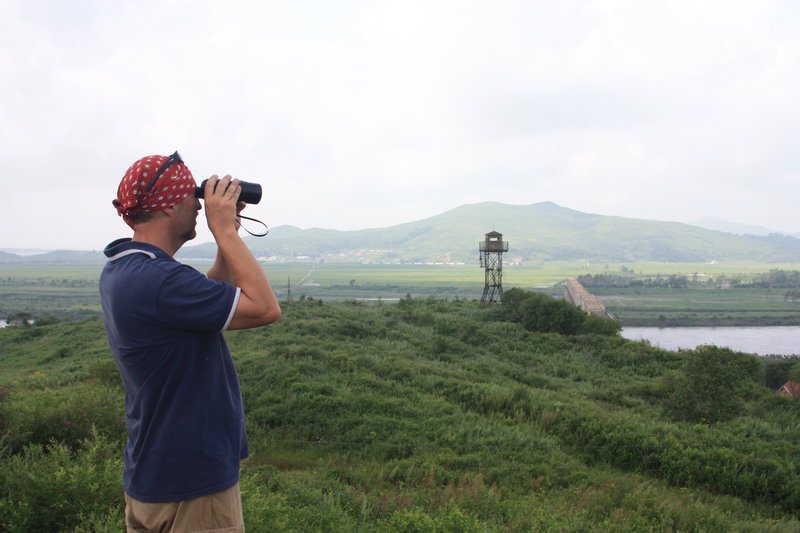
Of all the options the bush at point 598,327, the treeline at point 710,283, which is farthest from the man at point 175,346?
the treeline at point 710,283

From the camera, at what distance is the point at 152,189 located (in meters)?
1.98

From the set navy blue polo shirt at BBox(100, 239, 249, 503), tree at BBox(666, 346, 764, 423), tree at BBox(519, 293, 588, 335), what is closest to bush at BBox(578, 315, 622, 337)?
tree at BBox(519, 293, 588, 335)

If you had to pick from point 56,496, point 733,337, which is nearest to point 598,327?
point 56,496

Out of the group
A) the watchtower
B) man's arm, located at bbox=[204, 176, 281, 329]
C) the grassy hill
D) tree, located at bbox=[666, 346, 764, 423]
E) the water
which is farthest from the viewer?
the water

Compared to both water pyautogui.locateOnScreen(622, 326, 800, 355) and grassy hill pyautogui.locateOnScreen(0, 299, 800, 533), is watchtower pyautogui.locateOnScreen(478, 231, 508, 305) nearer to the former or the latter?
water pyautogui.locateOnScreen(622, 326, 800, 355)

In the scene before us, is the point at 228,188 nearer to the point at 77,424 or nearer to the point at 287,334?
the point at 77,424

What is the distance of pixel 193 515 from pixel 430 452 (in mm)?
6840

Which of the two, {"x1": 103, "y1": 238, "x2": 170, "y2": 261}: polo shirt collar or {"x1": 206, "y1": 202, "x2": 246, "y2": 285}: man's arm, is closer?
{"x1": 103, "y1": 238, "x2": 170, "y2": 261}: polo shirt collar

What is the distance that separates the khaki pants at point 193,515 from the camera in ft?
6.31

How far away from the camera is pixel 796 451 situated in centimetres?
917

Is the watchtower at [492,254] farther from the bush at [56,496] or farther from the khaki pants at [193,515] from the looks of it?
the khaki pants at [193,515]

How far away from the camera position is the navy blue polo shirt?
5.93 ft

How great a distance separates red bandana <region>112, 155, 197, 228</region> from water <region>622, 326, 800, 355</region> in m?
39.7

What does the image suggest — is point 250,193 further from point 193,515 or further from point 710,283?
point 710,283
